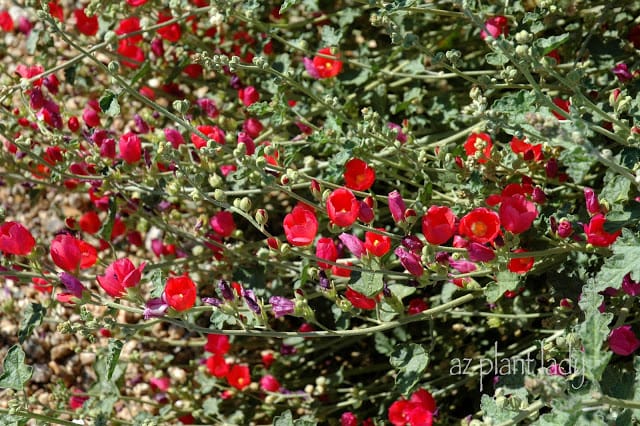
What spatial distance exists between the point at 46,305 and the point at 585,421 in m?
1.70

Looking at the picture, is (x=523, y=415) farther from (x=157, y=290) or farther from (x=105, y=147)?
(x=105, y=147)

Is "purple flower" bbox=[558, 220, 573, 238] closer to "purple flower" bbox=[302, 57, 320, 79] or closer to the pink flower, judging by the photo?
the pink flower

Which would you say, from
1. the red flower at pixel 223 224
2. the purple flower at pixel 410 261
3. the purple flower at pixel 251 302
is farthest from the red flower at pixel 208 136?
the purple flower at pixel 410 261

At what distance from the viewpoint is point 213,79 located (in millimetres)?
3814

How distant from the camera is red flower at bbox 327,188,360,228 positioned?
75.5 inches

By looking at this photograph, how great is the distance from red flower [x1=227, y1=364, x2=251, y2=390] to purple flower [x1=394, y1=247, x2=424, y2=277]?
117 cm

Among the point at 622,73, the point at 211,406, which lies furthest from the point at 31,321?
the point at 622,73

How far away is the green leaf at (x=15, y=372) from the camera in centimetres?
217

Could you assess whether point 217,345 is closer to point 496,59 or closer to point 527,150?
point 527,150

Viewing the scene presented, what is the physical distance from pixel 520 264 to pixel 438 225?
0.35m

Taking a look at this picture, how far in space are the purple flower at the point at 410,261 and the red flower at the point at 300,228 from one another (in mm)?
233

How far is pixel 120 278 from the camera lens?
6.85ft

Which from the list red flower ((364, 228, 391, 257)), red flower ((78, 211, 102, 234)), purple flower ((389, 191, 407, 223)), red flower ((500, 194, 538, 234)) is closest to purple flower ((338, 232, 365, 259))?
red flower ((364, 228, 391, 257))

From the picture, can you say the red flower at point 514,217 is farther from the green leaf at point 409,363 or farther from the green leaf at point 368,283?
the green leaf at point 409,363
